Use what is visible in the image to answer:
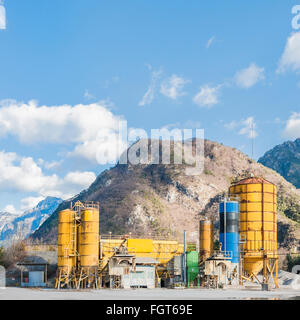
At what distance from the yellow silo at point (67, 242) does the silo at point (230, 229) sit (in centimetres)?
1944

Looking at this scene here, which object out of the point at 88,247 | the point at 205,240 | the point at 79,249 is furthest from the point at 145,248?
the point at 79,249

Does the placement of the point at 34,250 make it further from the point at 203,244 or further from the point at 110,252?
the point at 203,244

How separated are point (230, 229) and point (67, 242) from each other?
21.5 metres

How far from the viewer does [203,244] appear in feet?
227

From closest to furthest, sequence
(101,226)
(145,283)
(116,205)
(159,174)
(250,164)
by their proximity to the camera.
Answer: (145,283), (101,226), (116,205), (159,174), (250,164)

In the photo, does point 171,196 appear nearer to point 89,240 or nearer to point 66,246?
point 66,246

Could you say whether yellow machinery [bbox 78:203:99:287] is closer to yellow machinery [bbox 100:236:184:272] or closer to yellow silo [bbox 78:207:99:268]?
yellow silo [bbox 78:207:99:268]

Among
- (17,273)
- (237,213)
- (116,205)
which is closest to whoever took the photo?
(237,213)

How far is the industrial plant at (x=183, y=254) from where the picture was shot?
208 feet

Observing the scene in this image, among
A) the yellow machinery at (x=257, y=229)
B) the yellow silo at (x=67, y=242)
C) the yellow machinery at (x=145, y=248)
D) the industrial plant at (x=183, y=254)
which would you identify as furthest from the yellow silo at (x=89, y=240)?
the yellow machinery at (x=257, y=229)

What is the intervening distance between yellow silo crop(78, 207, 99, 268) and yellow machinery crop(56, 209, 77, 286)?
1.27 meters

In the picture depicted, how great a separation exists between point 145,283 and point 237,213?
51.9ft

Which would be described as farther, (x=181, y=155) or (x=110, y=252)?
(x=181, y=155)
